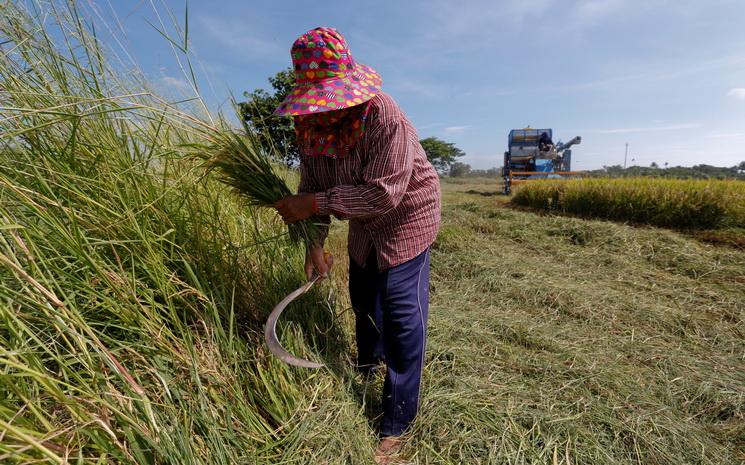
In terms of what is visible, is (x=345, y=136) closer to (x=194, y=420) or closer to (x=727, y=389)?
(x=194, y=420)

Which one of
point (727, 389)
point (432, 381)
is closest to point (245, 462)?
point (432, 381)

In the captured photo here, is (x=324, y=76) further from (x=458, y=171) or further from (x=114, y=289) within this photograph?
(x=458, y=171)

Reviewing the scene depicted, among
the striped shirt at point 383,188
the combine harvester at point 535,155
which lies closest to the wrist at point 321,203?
the striped shirt at point 383,188

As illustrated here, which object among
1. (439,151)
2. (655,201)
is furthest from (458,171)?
(655,201)

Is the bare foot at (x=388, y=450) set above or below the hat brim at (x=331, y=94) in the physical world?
Answer: below

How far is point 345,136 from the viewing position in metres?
1.35

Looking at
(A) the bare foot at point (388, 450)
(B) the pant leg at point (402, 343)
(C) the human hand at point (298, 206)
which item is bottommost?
(A) the bare foot at point (388, 450)

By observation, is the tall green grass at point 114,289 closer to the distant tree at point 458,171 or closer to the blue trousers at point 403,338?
the blue trousers at point 403,338

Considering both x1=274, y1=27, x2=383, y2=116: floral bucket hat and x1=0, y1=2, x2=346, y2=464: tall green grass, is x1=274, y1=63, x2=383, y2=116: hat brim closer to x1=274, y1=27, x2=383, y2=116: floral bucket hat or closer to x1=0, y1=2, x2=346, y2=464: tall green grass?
x1=274, y1=27, x2=383, y2=116: floral bucket hat

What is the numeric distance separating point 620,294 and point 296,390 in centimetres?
312

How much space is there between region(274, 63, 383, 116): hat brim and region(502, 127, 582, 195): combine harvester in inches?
502

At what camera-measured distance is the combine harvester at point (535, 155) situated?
1332cm

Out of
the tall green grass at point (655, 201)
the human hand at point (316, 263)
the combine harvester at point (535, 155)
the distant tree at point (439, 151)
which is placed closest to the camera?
the human hand at point (316, 263)

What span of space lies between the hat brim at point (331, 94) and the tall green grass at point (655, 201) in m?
7.13
